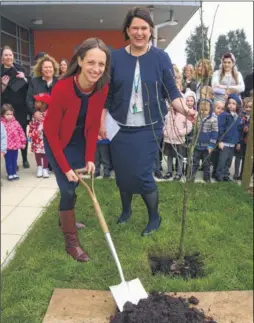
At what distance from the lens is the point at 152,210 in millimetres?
3273

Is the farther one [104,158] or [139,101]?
[104,158]

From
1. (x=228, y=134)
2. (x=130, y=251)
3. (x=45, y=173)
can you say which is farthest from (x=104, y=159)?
(x=130, y=251)

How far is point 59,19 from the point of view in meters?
12.0

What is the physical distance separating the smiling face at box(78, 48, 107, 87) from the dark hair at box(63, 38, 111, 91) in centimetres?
3

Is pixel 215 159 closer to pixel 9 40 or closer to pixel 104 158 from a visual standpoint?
pixel 104 158

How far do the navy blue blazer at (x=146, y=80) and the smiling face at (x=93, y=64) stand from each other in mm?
403

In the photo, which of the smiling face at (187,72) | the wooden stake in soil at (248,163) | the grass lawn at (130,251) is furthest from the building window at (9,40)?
the wooden stake in soil at (248,163)

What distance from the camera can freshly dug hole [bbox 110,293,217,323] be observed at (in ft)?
6.97

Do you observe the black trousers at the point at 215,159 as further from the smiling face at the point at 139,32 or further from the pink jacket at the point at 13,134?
the smiling face at the point at 139,32

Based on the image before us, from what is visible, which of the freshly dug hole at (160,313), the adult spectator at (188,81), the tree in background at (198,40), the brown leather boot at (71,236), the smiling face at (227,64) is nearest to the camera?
the freshly dug hole at (160,313)

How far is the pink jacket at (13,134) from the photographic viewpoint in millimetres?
4992

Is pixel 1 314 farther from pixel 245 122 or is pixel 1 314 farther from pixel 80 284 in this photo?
pixel 245 122

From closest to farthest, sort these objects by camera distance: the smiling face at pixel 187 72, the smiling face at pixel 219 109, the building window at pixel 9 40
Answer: the smiling face at pixel 219 109 → the smiling face at pixel 187 72 → the building window at pixel 9 40

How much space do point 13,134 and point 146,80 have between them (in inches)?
107
